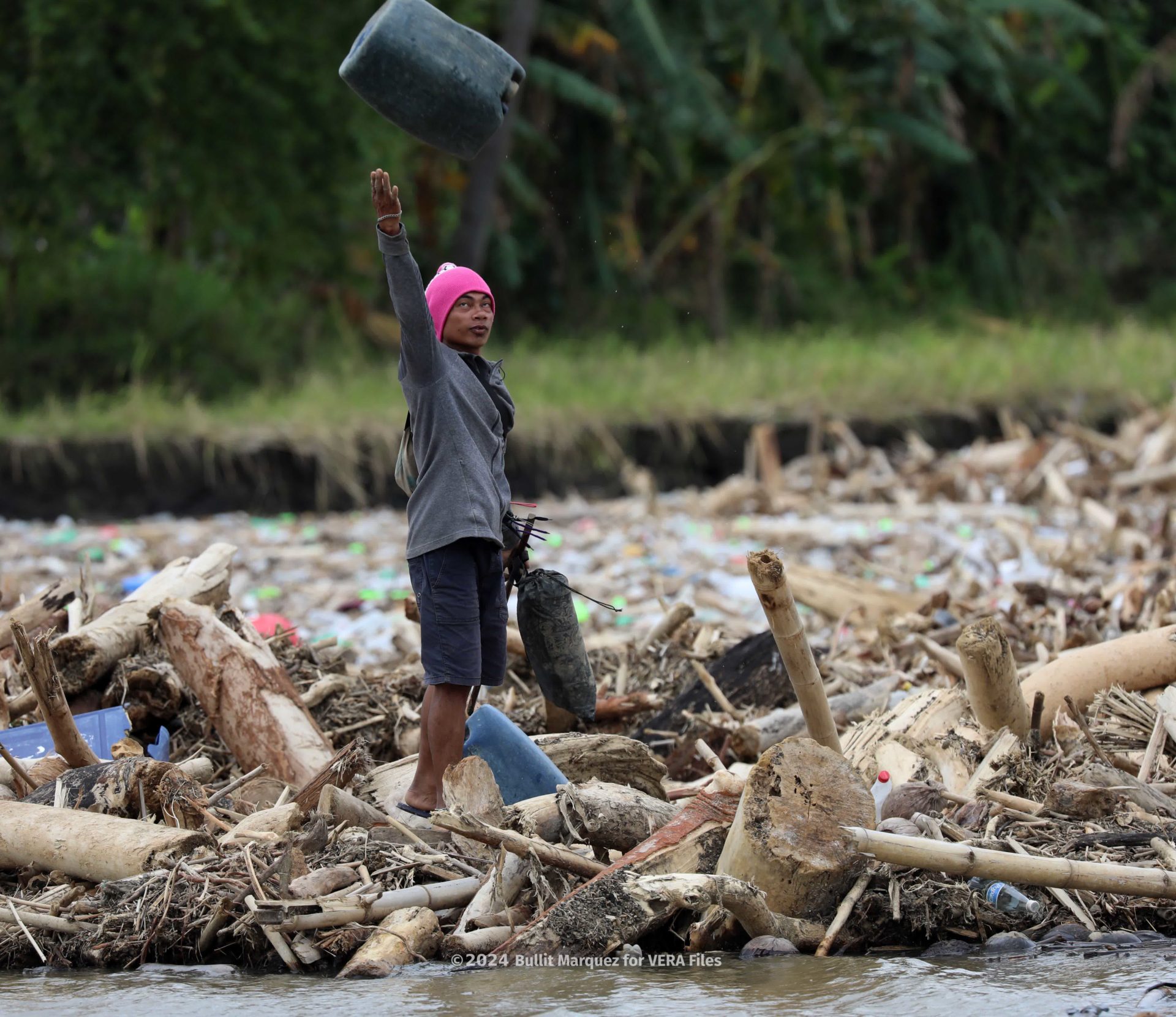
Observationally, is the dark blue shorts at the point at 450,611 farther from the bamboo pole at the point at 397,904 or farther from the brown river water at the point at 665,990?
the brown river water at the point at 665,990

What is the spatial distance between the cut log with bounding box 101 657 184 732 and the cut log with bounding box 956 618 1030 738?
2402 mm

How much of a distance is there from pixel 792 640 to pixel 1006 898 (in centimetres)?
75

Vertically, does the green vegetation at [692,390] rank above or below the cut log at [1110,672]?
above

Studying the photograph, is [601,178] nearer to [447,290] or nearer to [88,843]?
[447,290]

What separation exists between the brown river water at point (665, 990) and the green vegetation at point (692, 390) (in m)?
9.03

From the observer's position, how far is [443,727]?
3773 mm

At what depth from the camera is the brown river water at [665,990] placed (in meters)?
2.66

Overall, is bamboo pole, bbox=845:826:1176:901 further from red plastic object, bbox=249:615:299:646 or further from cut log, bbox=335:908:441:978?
red plastic object, bbox=249:615:299:646

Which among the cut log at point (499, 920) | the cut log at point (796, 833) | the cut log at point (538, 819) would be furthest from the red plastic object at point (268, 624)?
the cut log at point (796, 833)

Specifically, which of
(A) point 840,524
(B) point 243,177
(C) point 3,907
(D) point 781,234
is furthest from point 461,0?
(C) point 3,907

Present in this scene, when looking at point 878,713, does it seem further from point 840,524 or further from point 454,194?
point 454,194

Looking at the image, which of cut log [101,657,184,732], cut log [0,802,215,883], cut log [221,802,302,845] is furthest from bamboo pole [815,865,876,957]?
cut log [101,657,184,732]

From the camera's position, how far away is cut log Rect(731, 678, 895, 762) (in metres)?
4.35

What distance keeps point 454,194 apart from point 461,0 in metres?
3.87
